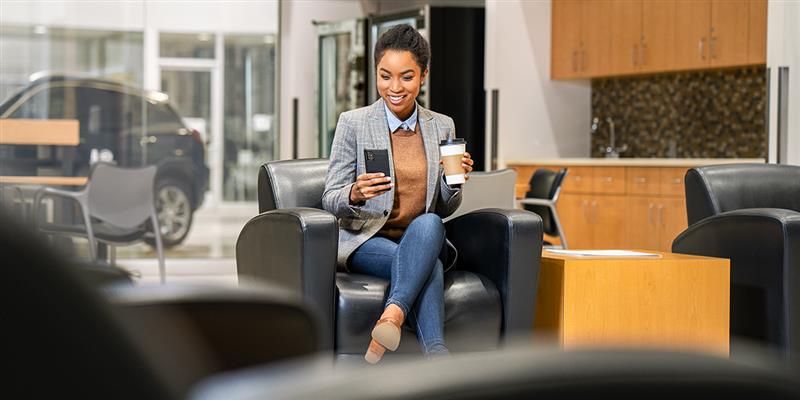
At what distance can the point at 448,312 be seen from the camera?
312 centimetres

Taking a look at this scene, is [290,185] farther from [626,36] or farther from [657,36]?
[626,36]

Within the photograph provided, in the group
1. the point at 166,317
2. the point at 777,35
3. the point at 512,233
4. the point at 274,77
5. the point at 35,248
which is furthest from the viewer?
the point at 274,77

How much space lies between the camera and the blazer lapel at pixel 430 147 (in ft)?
10.8

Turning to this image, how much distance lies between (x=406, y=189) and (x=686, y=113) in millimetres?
5132

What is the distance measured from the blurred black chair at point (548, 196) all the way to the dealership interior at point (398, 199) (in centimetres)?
3

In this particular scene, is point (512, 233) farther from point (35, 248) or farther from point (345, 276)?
point (35, 248)

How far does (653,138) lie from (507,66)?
48.8 inches

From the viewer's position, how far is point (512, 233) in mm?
3123

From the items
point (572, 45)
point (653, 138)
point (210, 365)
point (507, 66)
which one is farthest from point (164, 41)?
point (210, 365)

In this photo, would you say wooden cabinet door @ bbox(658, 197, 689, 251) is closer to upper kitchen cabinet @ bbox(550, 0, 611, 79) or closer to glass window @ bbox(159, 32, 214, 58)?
upper kitchen cabinet @ bbox(550, 0, 611, 79)

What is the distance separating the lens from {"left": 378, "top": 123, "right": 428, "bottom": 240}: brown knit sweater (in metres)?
3.30

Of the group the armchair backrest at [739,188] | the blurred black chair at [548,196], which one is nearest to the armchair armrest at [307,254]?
the armchair backrest at [739,188]

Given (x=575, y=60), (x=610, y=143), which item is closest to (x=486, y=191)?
(x=575, y=60)

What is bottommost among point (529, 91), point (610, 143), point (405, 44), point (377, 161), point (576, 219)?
point (576, 219)
